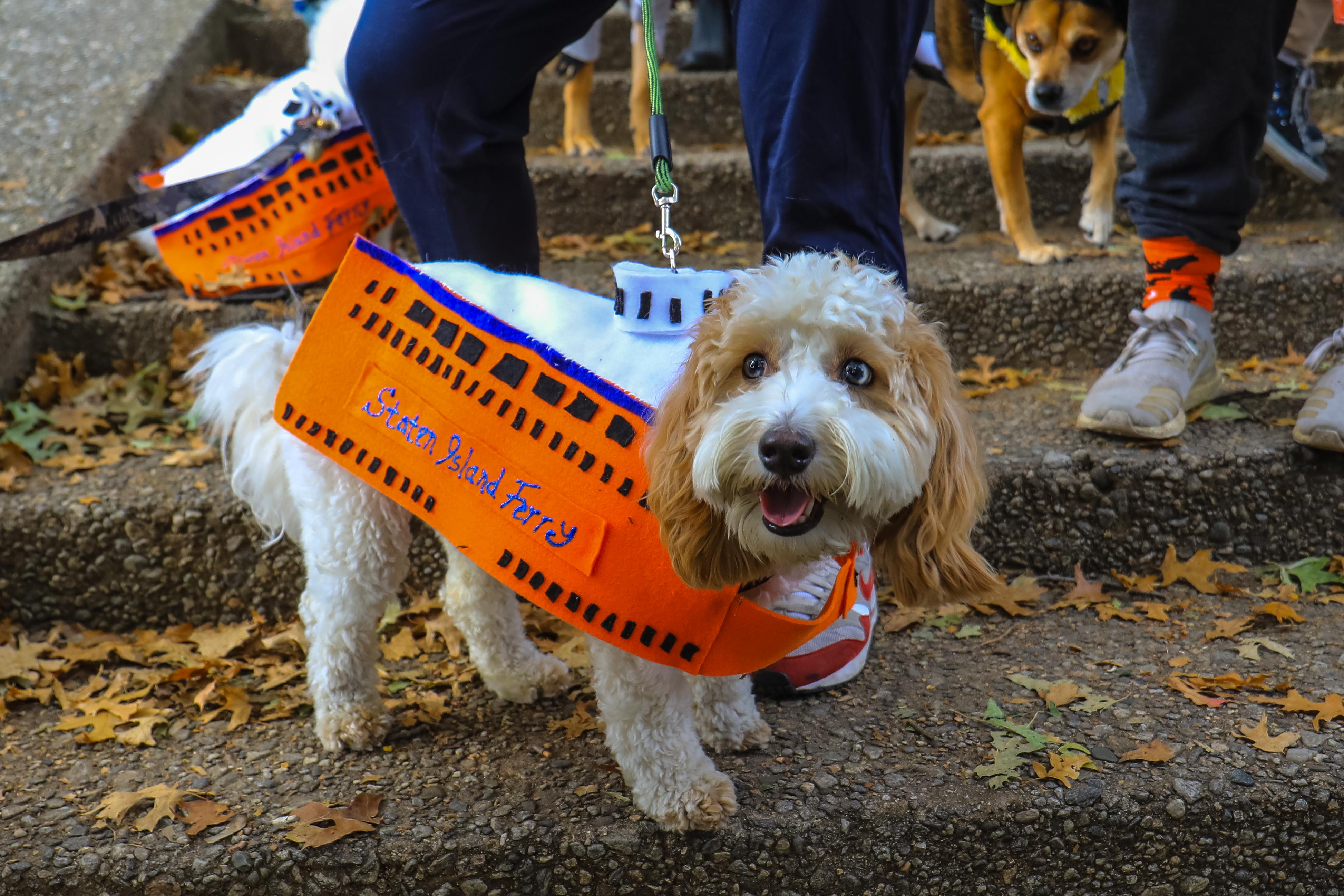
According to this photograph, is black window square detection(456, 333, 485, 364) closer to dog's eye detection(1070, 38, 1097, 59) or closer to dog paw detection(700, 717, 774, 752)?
dog paw detection(700, 717, 774, 752)

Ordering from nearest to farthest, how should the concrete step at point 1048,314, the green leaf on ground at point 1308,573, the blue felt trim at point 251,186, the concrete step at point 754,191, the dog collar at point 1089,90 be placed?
the green leaf on ground at point 1308,573 → the concrete step at point 1048,314 → the blue felt trim at point 251,186 → the dog collar at point 1089,90 → the concrete step at point 754,191

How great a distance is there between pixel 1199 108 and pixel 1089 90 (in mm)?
1294

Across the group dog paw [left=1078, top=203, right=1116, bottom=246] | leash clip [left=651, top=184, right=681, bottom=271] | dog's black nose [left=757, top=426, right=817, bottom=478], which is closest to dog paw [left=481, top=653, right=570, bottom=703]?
leash clip [left=651, top=184, right=681, bottom=271]

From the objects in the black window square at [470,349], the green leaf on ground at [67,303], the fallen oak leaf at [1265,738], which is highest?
the black window square at [470,349]

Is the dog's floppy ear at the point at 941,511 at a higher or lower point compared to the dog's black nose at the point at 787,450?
lower

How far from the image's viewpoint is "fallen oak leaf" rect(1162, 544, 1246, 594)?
2.46m

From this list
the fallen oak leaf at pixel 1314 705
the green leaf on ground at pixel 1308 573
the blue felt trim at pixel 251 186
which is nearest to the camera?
the fallen oak leaf at pixel 1314 705

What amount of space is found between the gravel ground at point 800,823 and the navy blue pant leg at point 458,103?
3.78ft

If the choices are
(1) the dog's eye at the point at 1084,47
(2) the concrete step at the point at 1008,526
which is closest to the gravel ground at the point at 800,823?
(2) the concrete step at the point at 1008,526

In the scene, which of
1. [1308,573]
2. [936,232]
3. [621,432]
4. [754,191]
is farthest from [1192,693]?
[754,191]

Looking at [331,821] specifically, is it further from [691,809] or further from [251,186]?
[251,186]

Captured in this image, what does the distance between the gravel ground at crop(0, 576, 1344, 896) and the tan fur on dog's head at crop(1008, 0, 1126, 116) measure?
2329 millimetres

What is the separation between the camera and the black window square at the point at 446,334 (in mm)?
1770

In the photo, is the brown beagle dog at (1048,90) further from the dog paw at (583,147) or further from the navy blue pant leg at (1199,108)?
the dog paw at (583,147)
